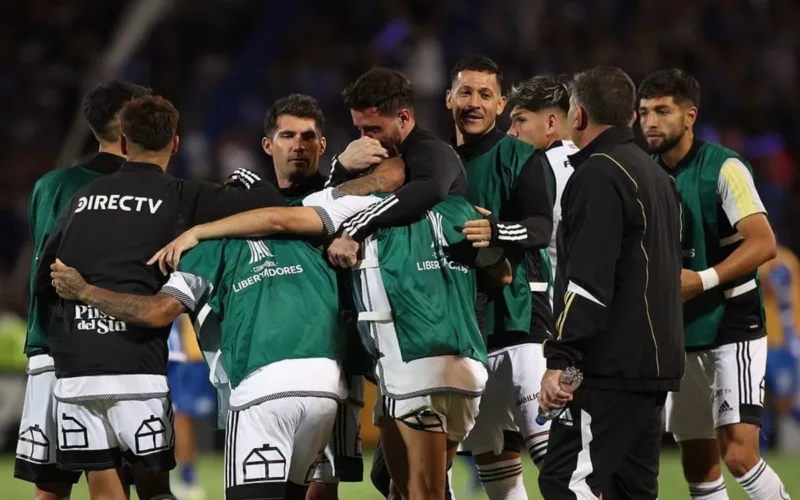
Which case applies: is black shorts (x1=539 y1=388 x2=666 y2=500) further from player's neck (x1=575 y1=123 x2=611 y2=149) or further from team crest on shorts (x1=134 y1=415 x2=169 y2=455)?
team crest on shorts (x1=134 y1=415 x2=169 y2=455)

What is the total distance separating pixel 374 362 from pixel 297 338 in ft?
1.90

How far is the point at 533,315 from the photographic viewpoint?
6812 mm

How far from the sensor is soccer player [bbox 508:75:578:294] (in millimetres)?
7156

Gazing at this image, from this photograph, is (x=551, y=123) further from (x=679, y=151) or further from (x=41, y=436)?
(x=41, y=436)

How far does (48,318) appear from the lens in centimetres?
633

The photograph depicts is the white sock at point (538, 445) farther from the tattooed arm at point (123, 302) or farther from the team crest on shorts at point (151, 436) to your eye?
the tattooed arm at point (123, 302)

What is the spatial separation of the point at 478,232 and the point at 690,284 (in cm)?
137

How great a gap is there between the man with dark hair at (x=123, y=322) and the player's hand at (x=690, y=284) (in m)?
2.08

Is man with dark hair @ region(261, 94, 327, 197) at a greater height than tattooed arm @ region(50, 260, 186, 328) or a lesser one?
greater

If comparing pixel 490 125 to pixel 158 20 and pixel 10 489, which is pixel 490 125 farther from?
pixel 158 20

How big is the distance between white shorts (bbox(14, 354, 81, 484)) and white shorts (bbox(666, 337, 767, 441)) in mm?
3183

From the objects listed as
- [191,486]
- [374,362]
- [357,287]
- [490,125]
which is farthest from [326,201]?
[191,486]

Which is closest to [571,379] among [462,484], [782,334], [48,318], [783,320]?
[48,318]

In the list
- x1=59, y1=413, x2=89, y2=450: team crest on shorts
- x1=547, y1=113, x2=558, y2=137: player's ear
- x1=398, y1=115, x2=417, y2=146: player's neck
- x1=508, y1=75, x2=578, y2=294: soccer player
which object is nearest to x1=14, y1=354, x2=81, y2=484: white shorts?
x1=59, y1=413, x2=89, y2=450: team crest on shorts
